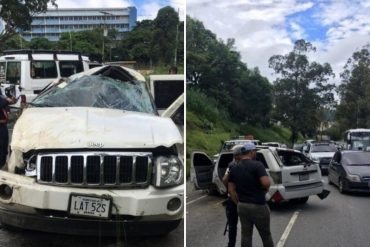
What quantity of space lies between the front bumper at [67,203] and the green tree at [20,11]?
87 cm

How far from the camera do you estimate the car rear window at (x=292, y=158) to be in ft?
10.0

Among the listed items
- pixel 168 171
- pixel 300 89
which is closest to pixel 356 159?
pixel 300 89

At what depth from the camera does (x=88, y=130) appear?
8.06ft

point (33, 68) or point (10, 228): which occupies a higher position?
point (33, 68)

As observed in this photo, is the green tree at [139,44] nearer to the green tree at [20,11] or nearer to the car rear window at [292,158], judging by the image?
the green tree at [20,11]

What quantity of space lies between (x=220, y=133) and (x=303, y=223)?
0.80 meters

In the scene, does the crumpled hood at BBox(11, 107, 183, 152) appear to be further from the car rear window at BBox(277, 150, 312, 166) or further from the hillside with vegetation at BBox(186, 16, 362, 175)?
the car rear window at BBox(277, 150, 312, 166)

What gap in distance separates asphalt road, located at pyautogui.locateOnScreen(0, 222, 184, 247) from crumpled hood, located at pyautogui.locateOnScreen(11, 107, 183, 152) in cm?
56

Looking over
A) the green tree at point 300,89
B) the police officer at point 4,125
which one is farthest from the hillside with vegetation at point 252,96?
the police officer at point 4,125

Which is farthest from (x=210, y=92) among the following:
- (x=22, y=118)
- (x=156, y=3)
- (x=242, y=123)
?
(x=22, y=118)

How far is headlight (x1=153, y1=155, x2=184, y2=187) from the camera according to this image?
2525 mm

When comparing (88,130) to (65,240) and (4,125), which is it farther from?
(65,240)

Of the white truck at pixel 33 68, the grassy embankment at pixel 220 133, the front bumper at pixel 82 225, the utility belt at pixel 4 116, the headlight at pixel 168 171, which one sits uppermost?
the white truck at pixel 33 68

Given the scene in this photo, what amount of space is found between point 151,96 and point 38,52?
70cm
